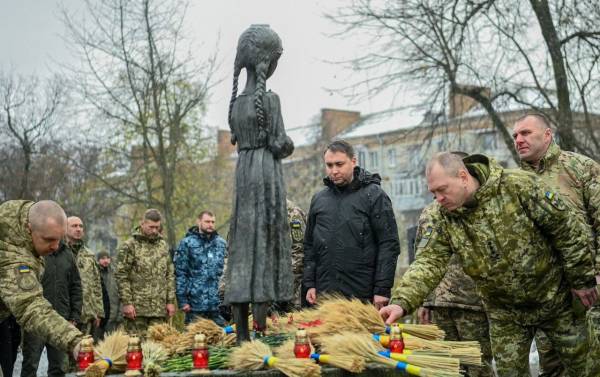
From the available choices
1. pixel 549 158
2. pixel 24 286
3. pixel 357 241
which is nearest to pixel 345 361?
pixel 357 241

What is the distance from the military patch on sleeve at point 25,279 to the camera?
6152 mm

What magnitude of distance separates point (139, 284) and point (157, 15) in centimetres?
1297

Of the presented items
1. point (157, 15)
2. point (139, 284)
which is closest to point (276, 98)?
point (139, 284)

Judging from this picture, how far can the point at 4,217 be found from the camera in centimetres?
627

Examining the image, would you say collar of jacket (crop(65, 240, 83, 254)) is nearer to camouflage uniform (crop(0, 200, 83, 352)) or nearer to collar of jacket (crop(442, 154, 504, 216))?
camouflage uniform (crop(0, 200, 83, 352))

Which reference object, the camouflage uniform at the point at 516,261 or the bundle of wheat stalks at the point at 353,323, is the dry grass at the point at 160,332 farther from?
the camouflage uniform at the point at 516,261

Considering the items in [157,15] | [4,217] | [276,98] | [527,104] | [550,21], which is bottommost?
[4,217]

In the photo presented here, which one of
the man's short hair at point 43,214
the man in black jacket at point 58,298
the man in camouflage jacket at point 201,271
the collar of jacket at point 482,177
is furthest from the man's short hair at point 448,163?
the man in black jacket at point 58,298

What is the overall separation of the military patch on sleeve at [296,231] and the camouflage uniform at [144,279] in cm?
311

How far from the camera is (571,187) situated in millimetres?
7457

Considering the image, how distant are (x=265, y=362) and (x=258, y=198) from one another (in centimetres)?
159

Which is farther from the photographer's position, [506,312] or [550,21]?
[550,21]

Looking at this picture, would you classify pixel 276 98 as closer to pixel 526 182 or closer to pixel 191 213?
pixel 526 182

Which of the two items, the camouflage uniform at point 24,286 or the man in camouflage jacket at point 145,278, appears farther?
the man in camouflage jacket at point 145,278
